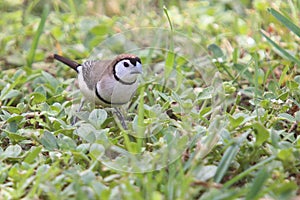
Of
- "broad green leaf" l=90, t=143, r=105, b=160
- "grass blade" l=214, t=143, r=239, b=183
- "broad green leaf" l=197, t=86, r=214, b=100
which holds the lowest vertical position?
"broad green leaf" l=197, t=86, r=214, b=100

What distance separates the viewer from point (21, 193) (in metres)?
2.37

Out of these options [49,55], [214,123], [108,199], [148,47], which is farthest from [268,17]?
[108,199]

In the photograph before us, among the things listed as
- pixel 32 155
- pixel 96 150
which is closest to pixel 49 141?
pixel 32 155

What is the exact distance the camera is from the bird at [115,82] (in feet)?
9.61

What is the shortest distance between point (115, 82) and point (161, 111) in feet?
0.81

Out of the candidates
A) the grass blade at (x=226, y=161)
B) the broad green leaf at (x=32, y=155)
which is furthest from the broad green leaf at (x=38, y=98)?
the grass blade at (x=226, y=161)

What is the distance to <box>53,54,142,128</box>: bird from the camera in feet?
9.61

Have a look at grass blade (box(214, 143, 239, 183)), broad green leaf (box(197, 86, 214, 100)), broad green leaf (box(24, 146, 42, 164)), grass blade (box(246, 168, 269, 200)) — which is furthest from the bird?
grass blade (box(246, 168, 269, 200))

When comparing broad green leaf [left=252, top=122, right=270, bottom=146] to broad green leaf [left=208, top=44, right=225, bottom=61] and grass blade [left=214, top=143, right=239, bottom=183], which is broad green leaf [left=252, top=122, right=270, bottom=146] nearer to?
grass blade [left=214, top=143, right=239, bottom=183]

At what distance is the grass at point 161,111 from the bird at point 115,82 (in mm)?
80

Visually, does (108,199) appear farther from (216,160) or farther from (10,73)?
(10,73)

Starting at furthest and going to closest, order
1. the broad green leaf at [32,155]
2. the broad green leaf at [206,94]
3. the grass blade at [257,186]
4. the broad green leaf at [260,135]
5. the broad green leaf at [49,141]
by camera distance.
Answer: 1. the broad green leaf at [206,94]
2. the broad green leaf at [49,141]
3. the broad green leaf at [32,155]
4. the broad green leaf at [260,135]
5. the grass blade at [257,186]

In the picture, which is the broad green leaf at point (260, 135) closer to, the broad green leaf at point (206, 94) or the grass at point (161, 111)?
the grass at point (161, 111)

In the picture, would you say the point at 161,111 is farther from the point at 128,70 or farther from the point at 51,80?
the point at 51,80
